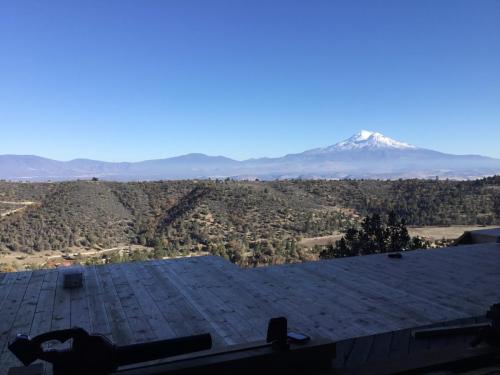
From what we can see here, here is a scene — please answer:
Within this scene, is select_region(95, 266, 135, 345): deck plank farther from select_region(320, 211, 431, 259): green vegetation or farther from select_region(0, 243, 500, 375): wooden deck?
select_region(320, 211, 431, 259): green vegetation

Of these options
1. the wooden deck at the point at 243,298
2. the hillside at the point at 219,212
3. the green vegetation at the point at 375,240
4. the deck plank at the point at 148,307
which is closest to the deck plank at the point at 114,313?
the wooden deck at the point at 243,298

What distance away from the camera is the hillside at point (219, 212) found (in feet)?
69.8

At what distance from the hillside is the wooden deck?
9.97 m

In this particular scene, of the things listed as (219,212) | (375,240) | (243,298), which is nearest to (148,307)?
(243,298)

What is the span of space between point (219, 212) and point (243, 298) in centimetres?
2116

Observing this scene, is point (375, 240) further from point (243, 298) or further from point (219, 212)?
point (219, 212)

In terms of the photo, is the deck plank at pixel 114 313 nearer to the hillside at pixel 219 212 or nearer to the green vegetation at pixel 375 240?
the green vegetation at pixel 375 240

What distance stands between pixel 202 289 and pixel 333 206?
23490mm

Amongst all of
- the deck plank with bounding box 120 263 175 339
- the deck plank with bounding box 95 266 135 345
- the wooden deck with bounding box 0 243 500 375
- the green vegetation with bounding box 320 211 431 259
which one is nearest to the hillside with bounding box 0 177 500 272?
the green vegetation with bounding box 320 211 431 259

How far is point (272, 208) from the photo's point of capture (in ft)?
87.3

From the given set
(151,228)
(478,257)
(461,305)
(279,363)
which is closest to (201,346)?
(279,363)

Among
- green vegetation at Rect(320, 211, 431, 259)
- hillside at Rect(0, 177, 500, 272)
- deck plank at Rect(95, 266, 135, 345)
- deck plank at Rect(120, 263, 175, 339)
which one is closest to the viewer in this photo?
deck plank at Rect(95, 266, 135, 345)

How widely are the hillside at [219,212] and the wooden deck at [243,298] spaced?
9974 millimetres

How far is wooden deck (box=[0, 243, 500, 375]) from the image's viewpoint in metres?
3.74
